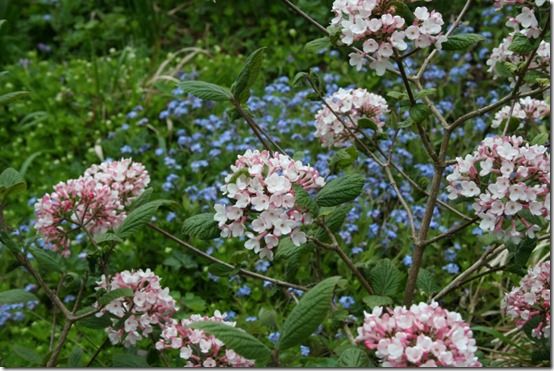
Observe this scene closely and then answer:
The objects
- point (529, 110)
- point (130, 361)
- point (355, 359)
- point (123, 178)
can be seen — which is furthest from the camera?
point (529, 110)

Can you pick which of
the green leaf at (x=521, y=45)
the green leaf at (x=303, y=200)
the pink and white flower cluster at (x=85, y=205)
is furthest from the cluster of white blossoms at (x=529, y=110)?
the pink and white flower cluster at (x=85, y=205)

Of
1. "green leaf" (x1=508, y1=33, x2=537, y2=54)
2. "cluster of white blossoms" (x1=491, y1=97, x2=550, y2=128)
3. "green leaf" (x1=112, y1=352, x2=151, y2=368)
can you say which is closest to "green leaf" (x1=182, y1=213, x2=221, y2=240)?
"green leaf" (x1=112, y1=352, x2=151, y2=368)

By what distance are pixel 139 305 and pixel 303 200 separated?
1.55 feet

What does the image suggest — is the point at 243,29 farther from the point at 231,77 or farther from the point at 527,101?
the point at 527,101

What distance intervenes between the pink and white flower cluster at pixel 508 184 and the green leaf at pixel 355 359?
337mm

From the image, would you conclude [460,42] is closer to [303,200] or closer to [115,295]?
[303,200]

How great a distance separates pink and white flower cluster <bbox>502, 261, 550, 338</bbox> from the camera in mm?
1764

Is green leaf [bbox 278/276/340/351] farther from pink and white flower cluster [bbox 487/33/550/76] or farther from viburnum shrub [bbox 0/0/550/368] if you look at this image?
pink and white flower cluster [bbox 487/33/550/76]

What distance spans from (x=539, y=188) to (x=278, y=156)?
47 cm

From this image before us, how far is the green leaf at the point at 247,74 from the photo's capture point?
5.66ft

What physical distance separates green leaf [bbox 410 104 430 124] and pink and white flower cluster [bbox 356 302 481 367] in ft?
1.76

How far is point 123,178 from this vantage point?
200 centimetres

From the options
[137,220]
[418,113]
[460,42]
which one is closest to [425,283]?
[418,113]

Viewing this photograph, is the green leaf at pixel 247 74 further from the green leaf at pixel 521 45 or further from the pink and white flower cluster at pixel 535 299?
the pink and white flower cluster at pixel 535 299
